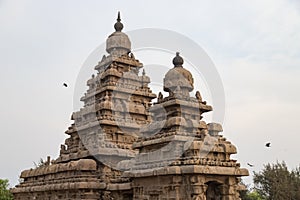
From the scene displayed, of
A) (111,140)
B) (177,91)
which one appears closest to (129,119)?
(111,140)

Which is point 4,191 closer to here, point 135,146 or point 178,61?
point 135,146

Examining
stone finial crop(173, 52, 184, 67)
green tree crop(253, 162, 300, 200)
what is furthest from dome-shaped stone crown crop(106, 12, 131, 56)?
green tree crop(253, 162, 300, 200)

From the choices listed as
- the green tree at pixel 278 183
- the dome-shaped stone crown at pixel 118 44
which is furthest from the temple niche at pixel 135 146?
the green tree at pixel 278 183

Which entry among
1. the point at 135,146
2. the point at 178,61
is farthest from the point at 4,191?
the point at 178,61

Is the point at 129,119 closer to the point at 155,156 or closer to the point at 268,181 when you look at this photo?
the point at 155,156

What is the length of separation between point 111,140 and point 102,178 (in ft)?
8.14

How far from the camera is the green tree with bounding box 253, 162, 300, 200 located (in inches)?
1232

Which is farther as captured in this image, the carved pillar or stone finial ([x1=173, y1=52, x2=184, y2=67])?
stone finial ([x1=173, y1=52, x2=184, y2=67])

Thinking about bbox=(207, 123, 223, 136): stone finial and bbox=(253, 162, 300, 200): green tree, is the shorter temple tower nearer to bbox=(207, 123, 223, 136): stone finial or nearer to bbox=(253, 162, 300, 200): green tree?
bbox=(207, 123, 223, 136): stone finial

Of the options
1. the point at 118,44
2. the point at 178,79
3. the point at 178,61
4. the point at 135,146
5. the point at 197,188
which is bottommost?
the point at 197,188

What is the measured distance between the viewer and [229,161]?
13500mm

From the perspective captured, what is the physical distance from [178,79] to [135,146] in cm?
310

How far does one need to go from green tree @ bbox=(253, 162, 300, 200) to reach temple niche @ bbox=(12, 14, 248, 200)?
16.4m

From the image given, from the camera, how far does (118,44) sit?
2270 cm
